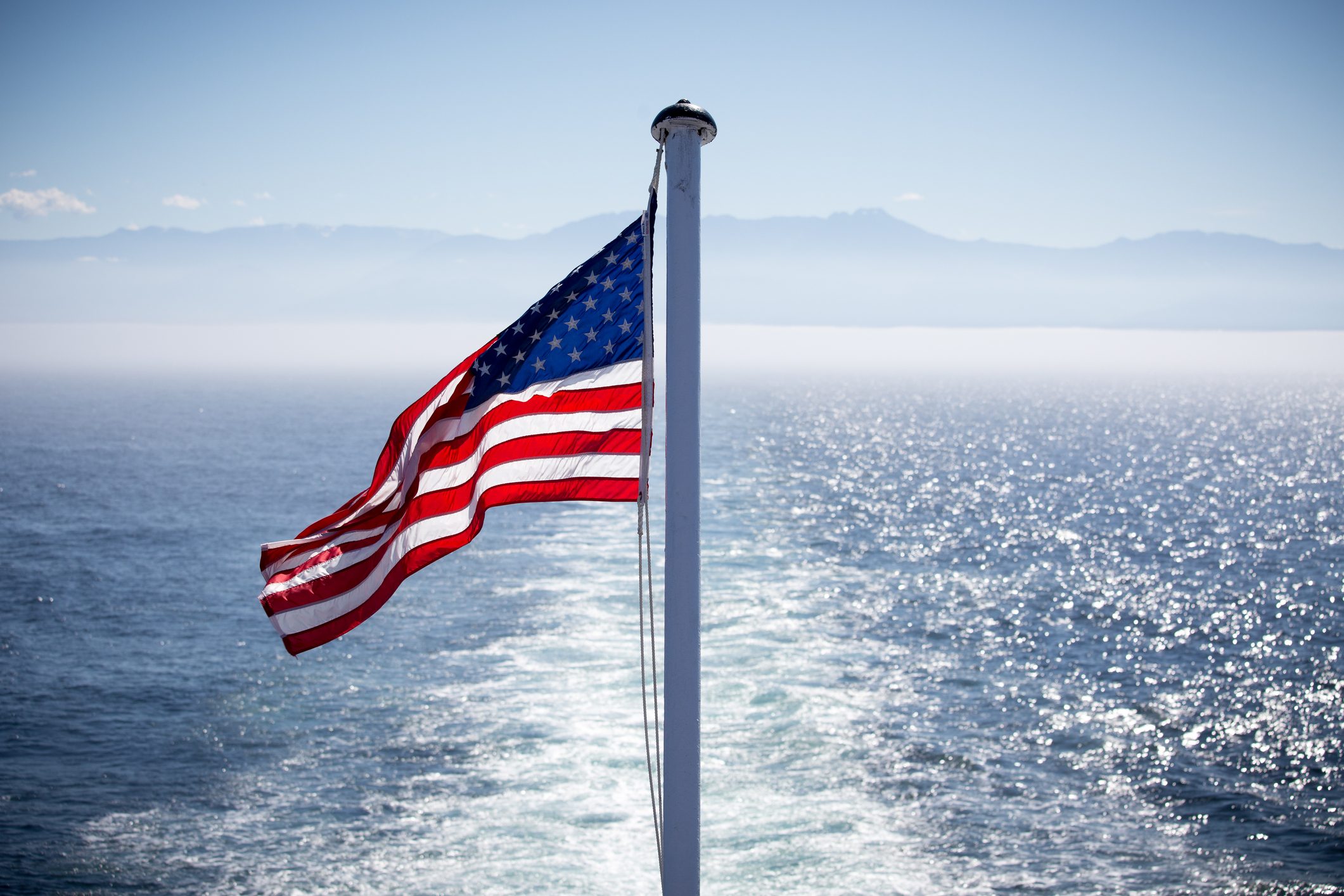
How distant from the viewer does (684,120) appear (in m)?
5.21

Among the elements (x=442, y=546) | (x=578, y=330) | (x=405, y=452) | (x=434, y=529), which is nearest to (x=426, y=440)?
(x=405, y=452)

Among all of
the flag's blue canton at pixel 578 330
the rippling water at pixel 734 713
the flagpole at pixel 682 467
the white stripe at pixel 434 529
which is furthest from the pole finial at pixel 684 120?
the rippling water at pixel 734 713

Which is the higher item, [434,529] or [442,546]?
[434,529]

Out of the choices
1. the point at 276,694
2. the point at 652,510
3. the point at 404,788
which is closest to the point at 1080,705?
the point at 404,788

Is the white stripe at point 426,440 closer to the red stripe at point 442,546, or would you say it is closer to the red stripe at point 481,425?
the red stripe at point 481,425

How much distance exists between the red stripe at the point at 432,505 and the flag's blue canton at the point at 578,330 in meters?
0.45

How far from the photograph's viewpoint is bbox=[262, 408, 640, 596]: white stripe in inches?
273

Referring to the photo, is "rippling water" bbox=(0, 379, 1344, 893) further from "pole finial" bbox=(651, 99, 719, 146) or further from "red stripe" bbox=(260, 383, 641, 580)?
"pole finial" bbox=(651, 99, 719, 146)

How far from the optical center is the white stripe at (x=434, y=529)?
695 cm

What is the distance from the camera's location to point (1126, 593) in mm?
33281

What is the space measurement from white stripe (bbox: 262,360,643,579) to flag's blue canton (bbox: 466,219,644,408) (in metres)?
0.05

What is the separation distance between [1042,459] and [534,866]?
75949 millimetres

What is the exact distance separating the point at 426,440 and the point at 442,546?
839mm

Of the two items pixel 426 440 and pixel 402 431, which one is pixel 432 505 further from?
pixel 402 431
